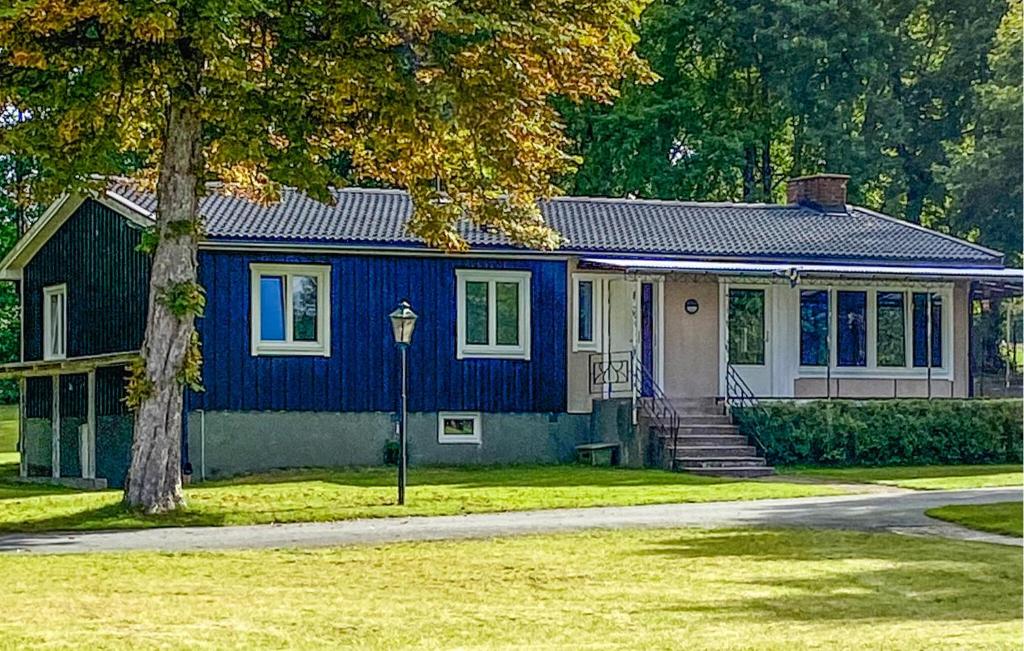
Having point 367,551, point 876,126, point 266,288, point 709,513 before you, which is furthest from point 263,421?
point 876,126

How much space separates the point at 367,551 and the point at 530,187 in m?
7.02

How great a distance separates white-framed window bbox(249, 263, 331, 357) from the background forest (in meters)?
17.7

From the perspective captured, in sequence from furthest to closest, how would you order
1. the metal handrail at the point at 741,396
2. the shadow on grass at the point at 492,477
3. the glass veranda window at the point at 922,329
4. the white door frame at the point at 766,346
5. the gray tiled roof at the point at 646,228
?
the glass veranda window at the point at 922,329, the white door frame at the point at 766,346, the gray tiled roof at the point at 646,228, the metal handrail at the point at 741,396, the shadow on grass at the point at 492,477

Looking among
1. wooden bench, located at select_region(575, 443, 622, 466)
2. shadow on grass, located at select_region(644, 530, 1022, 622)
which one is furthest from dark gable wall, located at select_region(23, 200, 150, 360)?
shadow on grass, located at select_region(644, 530, 1022, 622)

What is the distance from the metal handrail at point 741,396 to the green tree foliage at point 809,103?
14.8 meters

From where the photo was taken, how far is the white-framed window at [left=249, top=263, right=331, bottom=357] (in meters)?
31.6

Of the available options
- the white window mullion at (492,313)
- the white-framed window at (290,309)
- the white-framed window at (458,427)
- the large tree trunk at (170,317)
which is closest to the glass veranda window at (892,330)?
the white window mullion at (492,313)

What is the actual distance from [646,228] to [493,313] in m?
4.21

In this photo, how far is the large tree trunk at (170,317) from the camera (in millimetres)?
23328

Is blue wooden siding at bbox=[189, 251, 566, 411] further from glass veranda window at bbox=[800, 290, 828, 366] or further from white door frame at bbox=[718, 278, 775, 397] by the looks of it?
glass veranda window at bbox=[800, 290, 828, 366]

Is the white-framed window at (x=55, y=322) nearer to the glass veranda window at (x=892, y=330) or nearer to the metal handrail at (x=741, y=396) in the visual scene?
the metal handrail at (x=741, y=396)

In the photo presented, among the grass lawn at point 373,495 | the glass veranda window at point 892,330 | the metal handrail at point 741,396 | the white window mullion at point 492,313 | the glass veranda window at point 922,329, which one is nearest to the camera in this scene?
the grass lawn at point 373,495

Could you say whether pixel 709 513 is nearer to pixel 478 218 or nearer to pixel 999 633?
pixel 478 218

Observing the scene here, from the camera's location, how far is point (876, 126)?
166 ft
